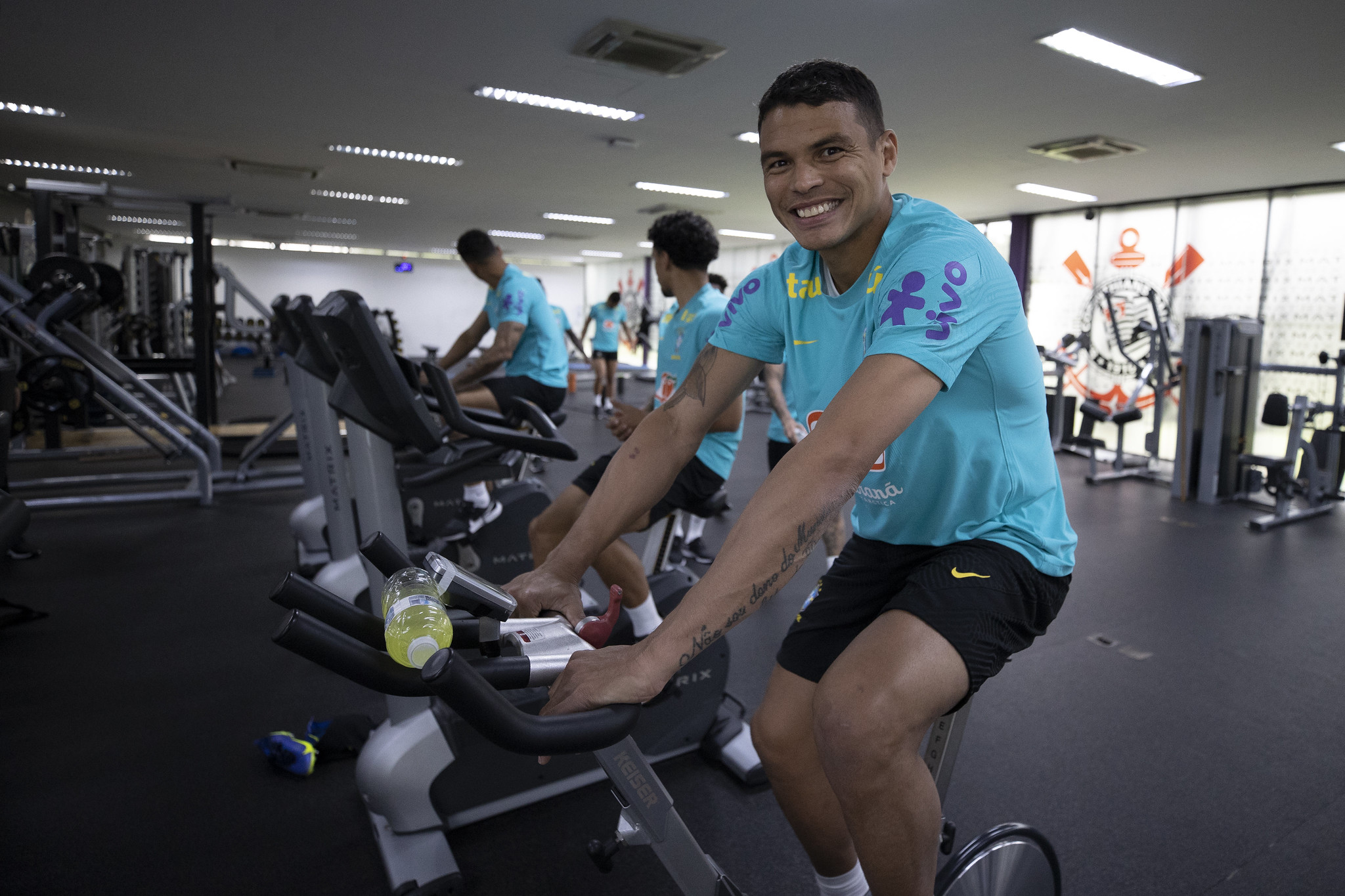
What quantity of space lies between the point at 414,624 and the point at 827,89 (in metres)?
0.88

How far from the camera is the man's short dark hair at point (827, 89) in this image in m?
1.09

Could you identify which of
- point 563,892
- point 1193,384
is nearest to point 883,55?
point 1193,384

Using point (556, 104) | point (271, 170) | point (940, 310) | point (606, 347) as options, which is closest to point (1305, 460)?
point (556, 104)

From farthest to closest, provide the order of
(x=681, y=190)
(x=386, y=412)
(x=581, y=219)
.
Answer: (x=581, y=219) < (x=681, y=190) < (x=386, y=412)

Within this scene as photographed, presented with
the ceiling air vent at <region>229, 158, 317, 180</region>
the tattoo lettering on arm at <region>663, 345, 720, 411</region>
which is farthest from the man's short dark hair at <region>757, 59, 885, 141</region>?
the ceiling air vent at <region>229, 158, 317, 180</region>

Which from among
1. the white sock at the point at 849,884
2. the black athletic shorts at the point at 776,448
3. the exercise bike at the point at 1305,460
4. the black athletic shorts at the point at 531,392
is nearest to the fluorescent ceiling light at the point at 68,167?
the black athletic shorts at the point at 531,392

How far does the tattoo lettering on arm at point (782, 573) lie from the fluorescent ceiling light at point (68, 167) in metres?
9.78

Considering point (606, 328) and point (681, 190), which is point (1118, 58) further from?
point (606, 328)

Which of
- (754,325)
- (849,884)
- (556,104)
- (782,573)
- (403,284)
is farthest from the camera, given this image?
(403,284)

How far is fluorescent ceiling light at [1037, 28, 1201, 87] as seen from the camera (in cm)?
387

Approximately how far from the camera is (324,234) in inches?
637

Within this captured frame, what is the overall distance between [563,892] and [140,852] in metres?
0.99

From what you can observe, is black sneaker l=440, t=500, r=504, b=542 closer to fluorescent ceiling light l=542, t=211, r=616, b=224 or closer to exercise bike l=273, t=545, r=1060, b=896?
exercise bike l=273, t=545, r=1060, b=896

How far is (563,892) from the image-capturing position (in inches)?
66.6
